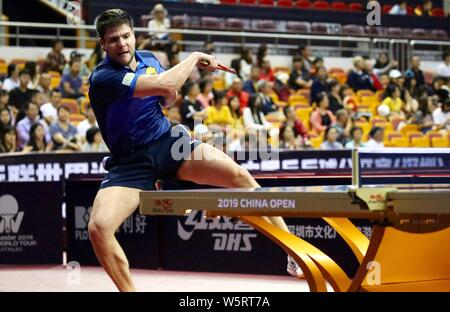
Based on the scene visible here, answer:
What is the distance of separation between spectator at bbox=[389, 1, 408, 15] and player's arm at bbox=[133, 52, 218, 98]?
52.8 feet

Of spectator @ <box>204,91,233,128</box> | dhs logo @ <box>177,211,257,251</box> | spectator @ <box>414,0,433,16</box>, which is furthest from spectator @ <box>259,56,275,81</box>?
dhs logo @ <box>177,211,257,251</box>

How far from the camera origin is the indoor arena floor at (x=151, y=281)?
8.98 metres

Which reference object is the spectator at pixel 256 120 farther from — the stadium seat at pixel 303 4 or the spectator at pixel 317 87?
the stadium seat at pixel 303 4

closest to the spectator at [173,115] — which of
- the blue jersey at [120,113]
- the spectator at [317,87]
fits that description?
the spectator at [317,87]

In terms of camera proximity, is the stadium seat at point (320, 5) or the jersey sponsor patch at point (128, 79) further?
the stadium seat at point (320, 5)

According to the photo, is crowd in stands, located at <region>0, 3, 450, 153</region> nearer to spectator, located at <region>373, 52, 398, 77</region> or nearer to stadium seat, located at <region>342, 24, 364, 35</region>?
spectator, located at <region>373, 52, 398, 77</region>

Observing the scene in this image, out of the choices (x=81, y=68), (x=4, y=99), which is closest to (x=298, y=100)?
(x=81, y=68)

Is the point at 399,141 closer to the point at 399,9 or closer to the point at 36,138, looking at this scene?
the point at 399,9

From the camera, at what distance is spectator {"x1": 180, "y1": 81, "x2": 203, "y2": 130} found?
13703 mm

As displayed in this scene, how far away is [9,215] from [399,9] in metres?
12.8

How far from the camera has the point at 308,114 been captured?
16.7 metres

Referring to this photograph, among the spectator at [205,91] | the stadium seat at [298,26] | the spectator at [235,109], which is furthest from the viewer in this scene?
the stadium seat at [298,26]

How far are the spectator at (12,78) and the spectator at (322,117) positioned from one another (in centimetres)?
496
